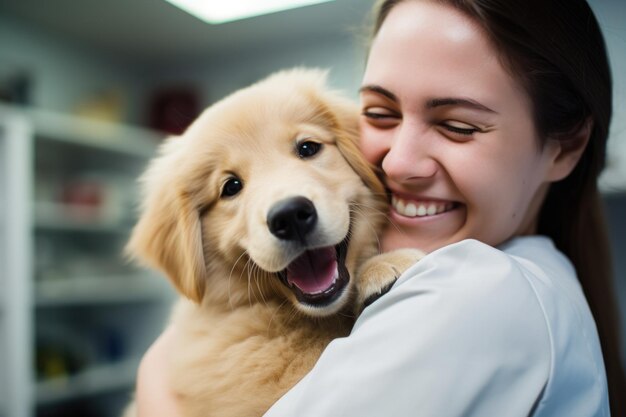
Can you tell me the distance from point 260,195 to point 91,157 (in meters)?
4.05

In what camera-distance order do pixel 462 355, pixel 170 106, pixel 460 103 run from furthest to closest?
pixel 170 106
pixel 460 103
pixel 462 355

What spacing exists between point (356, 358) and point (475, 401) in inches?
7.8

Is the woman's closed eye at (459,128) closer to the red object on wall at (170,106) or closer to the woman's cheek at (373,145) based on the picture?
the woman's cheek at (373,145)

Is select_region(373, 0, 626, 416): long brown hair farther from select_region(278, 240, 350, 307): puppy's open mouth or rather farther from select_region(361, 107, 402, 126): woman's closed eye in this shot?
select_region(278, 240, 350, 307): puppy's open mouth

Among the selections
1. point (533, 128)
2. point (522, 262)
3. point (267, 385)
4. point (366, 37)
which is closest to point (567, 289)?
point (522, 262)

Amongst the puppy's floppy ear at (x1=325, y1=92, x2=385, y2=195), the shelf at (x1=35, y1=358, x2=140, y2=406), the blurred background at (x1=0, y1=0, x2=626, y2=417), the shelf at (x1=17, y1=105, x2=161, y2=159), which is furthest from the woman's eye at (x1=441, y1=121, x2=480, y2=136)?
the shelf at (x1=35, y1=358, x2=140, y2=406)

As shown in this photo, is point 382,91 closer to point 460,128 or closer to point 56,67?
point 460,128

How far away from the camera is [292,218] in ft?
3.91

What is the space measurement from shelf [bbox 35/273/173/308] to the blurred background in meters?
0.01

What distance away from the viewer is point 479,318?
2.88ft

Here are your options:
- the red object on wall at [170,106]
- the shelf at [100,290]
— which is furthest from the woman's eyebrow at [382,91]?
the red object on wall at [170,106]

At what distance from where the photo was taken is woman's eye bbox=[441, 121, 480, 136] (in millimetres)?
1164

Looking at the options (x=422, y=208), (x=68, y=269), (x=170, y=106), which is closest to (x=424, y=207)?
(x=422, y=208)

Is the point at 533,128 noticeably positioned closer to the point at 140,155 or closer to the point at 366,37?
the point at 366,37
